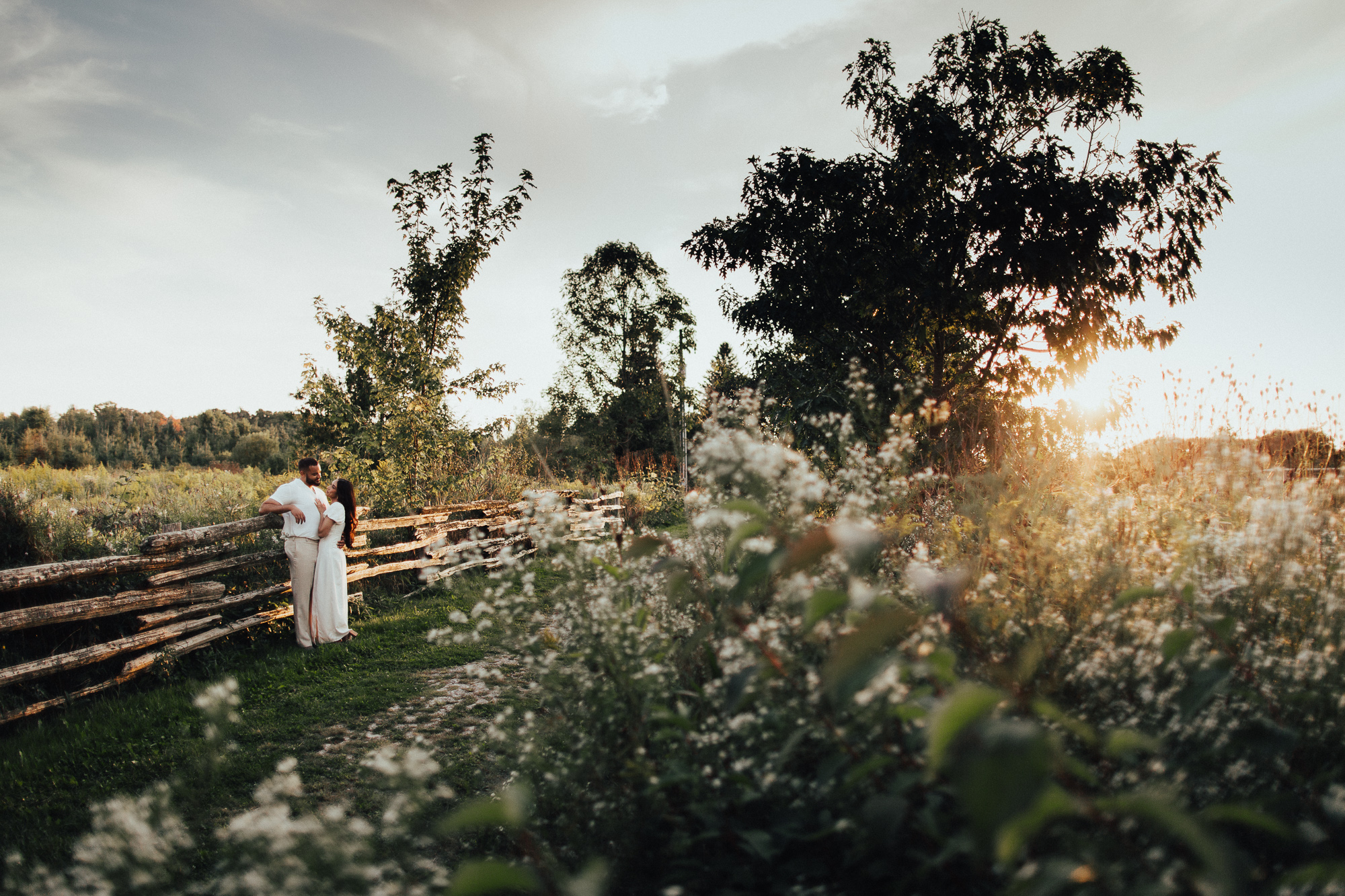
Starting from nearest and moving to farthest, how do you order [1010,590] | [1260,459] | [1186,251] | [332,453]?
[1010,590], [1260,459], [332,453], [1186,251]

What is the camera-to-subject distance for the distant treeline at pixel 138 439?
31.3m

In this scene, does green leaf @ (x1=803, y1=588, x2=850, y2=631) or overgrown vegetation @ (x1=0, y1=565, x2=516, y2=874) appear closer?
green leaf @ (x1=803, y1=588, x2=850, y2=631)

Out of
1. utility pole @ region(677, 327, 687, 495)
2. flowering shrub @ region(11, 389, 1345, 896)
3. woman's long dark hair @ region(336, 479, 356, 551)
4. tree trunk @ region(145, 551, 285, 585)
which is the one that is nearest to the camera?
flowering shrub @ region(11, 389, 1345, 896)

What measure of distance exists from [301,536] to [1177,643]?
24.3ft

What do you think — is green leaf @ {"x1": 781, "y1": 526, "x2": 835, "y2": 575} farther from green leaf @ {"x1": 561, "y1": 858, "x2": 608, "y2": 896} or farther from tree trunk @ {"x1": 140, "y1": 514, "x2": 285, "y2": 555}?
tree trunk @ {"x1": 140, "y1": 514, "x2": 285, "y2": 555}

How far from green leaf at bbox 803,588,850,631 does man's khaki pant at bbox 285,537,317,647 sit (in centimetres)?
686

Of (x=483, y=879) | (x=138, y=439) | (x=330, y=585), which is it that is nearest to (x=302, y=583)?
(x=330, y=585)

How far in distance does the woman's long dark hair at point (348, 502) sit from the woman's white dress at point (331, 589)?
34 centimetres

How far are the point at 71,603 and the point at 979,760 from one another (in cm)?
718

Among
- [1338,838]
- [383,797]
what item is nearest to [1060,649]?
[1338,838]

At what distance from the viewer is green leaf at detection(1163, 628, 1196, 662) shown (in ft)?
4.21

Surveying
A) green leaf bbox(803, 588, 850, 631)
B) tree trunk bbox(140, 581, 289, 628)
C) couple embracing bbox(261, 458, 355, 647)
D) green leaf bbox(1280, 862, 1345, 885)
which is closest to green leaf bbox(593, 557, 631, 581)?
green leaf bbox(803, 588, 850, 631)

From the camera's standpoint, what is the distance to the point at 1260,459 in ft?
13.3

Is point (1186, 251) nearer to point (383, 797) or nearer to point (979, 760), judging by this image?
point (979, 760)
